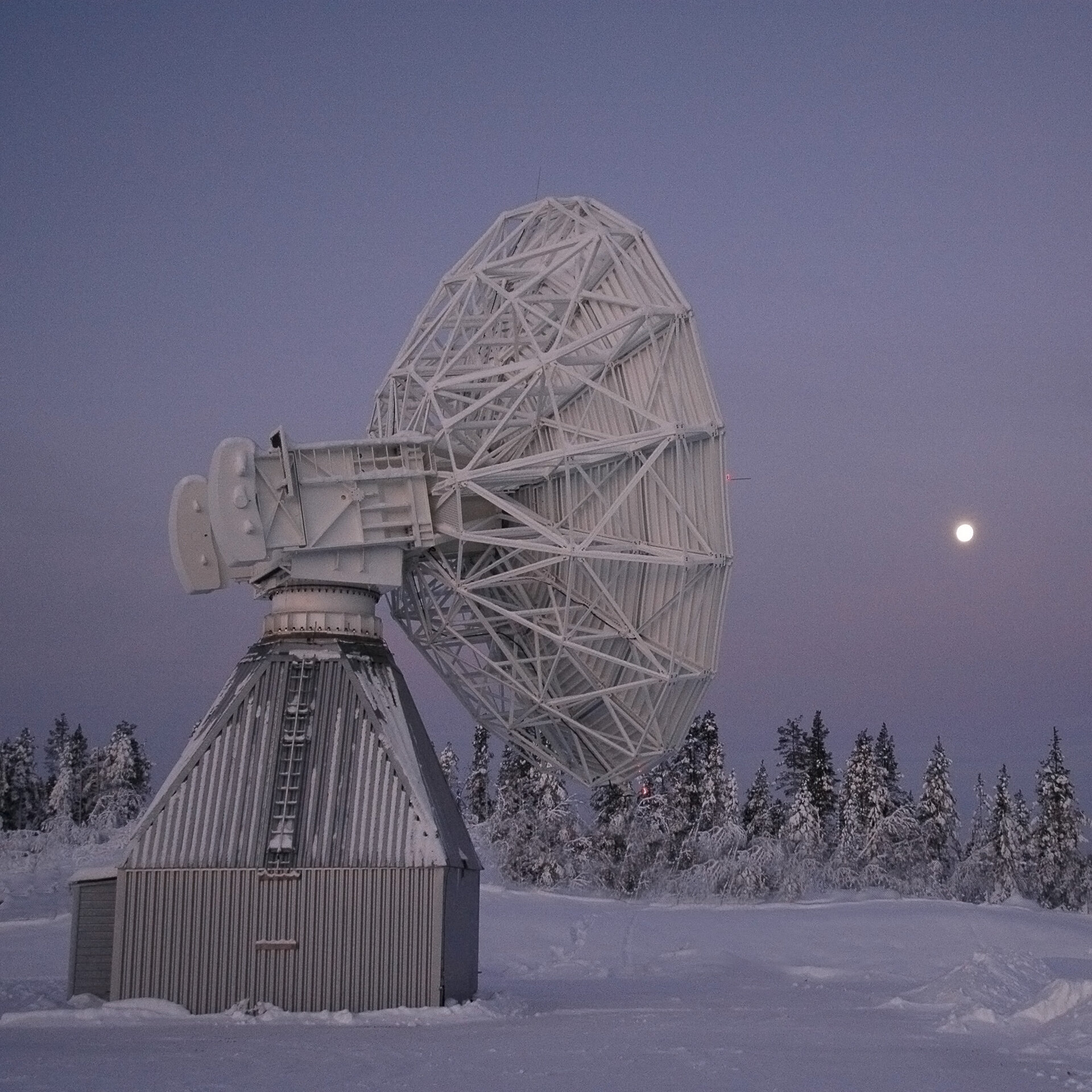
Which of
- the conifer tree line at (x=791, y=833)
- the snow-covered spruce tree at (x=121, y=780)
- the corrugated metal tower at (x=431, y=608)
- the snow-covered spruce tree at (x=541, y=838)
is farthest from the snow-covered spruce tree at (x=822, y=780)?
the corrugated metal tower at (x=431, y=608)

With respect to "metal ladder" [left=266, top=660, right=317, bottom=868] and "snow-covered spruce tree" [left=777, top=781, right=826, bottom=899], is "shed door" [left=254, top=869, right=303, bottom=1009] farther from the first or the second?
"snow-covered spruce tree" [left=777, top=781, right=826, bottom=899]

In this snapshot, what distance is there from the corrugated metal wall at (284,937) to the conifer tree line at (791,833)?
133ft

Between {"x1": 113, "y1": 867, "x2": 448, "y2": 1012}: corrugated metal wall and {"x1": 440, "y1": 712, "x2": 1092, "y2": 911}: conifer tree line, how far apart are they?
133 ft

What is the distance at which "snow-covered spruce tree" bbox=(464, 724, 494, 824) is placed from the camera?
276ft

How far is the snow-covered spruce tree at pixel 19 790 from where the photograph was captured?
83938 mm

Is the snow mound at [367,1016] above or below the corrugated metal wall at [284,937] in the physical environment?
below

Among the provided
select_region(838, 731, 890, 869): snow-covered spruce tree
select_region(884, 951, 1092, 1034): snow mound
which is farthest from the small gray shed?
select_region(838, 731, 890, 869): snow-covered spruce tree

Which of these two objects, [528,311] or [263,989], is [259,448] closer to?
[528,311]

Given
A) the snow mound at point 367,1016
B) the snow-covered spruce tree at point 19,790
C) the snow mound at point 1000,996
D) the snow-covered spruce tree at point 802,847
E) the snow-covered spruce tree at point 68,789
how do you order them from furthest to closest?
the snow-covered spruce tree at point 19,790, the snow-covered spruce tree at point 68,789, the snow-covered spruce tree at point 802,847, the snow mound at point 1000,996, the snow mound at point 367,1016

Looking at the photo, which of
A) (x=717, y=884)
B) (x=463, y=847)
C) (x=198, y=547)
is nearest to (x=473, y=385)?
(x=198, y=547)

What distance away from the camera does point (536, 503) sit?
942 inches

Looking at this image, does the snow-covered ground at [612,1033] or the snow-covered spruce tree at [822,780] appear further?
the snow-covered spruce tree at [822,780]

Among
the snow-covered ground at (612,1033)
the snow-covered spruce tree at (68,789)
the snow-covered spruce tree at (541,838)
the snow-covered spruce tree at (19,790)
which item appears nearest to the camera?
the snow-covered ground at (612,1033)

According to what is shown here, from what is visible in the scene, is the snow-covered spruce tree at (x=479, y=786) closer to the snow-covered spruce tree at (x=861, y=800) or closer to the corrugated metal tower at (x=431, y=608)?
the snow-covered spruce tree at (x=861, y=800)
